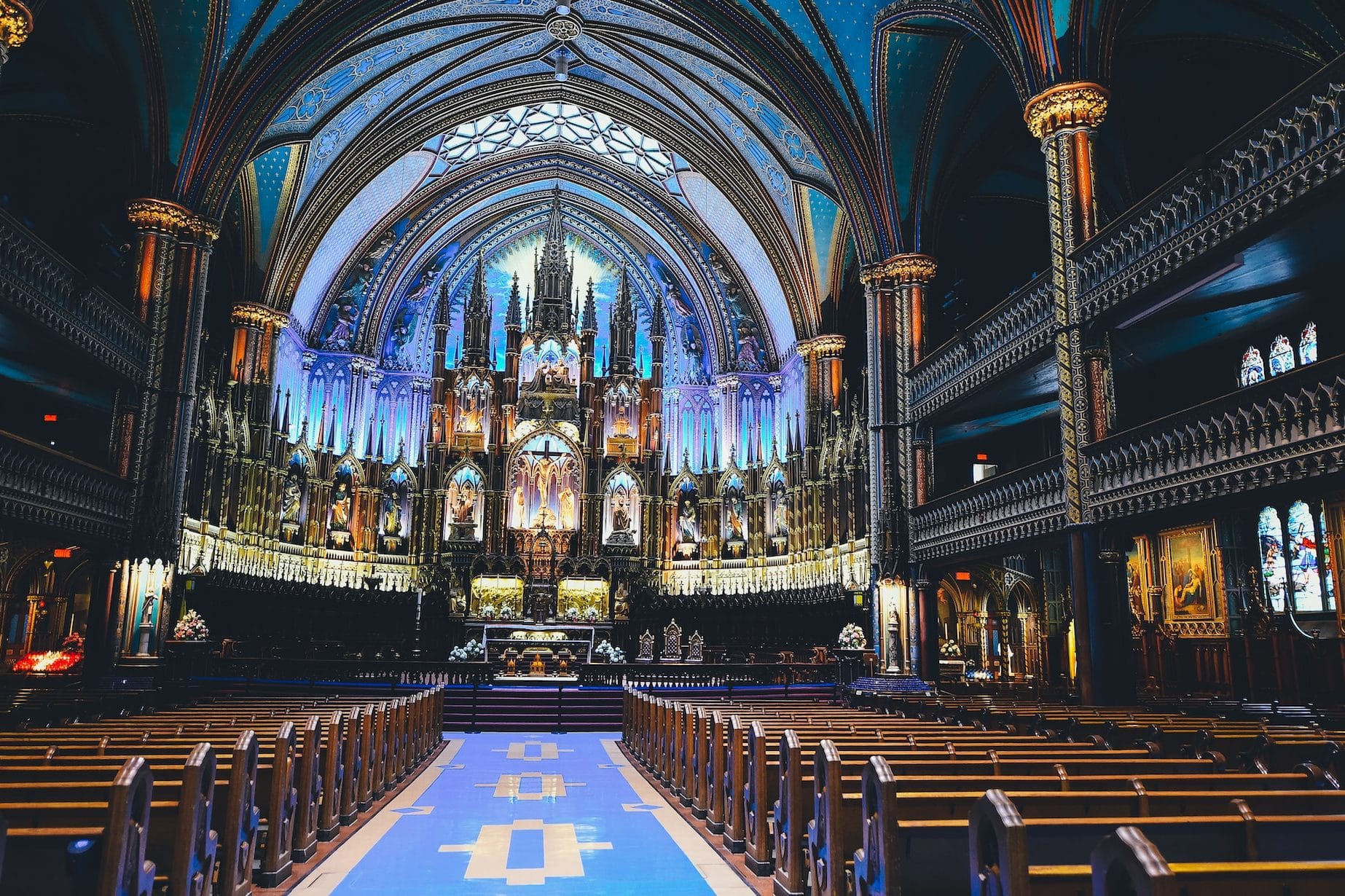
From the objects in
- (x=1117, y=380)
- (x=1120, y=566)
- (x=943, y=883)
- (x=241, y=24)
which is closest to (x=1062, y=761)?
(x=943, y=883)

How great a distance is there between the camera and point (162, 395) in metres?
19.7

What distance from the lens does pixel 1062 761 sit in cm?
621

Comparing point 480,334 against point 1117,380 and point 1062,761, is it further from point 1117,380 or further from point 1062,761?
point 1062,761

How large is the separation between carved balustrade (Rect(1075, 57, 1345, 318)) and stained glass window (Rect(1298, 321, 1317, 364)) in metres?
5.55

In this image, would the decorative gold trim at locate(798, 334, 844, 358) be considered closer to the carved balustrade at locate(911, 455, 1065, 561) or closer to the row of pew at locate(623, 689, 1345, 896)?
the carved balustrade at locate(911, 455, 1065, 561)

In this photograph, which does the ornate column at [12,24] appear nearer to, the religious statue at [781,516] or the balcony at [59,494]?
the balcony at [59,494]

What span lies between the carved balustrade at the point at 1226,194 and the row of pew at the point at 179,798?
41.2ft

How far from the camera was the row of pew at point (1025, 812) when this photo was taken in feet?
10.9

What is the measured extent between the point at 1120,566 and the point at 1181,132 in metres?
12.2

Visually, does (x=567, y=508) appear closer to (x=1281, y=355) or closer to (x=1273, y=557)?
(x=1273, y=557)

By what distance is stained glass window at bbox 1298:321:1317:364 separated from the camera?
58.1 ft

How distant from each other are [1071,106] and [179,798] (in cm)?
1717

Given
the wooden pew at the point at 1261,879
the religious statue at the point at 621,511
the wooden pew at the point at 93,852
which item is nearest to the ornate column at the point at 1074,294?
the wooden pew at the point at 1261,879

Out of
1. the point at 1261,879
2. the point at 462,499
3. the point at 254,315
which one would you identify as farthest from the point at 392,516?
the point at 1261,879
